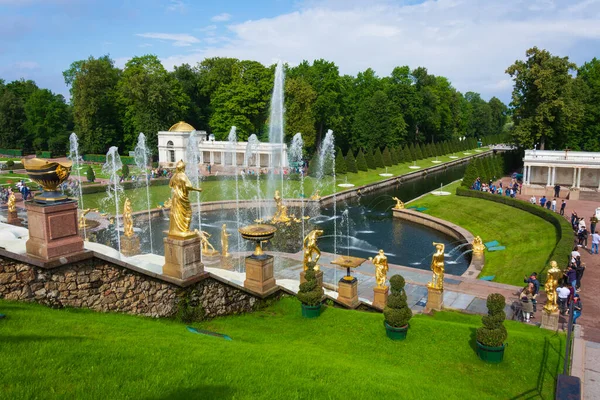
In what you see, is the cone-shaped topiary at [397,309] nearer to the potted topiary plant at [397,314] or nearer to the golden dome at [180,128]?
the potted topiary plant at [397,314]

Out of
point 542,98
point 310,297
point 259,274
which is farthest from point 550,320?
point 542,98

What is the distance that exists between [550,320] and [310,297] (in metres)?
7.48

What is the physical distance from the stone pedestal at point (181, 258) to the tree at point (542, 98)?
48.4 metres

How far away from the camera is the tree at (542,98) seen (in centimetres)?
4906

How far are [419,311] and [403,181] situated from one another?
46325 mm

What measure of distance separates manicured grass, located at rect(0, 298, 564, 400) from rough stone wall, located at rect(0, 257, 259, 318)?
40 centimetres

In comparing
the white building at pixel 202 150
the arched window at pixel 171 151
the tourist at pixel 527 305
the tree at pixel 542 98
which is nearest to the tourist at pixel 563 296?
the tourist at pixel 527 305

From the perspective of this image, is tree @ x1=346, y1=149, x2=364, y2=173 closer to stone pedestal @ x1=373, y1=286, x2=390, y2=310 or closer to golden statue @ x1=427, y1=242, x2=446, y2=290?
golden statue @ x1=427, y1=242, x2=446, y2=290

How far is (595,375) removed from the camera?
9.61 metres

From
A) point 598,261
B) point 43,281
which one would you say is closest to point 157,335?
point 43,281

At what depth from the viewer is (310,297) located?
12.3 metres

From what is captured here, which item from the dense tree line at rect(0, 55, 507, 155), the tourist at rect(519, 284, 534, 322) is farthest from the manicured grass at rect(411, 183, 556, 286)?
the dense tree line at rect(0, 55, 507, 155)

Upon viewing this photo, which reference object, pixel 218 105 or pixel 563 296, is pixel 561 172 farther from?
pixel 218 105

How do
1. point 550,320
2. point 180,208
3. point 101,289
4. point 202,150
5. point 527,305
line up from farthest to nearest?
point 202,150 < point 527,305 < point 550,320 < point 180,208 < point 101,289
